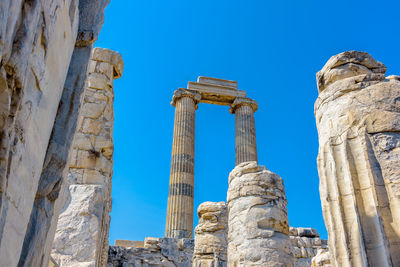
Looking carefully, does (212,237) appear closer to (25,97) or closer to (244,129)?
(25,97)

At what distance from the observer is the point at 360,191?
4285 millimetres

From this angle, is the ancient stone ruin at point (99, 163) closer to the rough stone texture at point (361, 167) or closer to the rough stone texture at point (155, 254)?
the rough stone texture at point (361, 167)

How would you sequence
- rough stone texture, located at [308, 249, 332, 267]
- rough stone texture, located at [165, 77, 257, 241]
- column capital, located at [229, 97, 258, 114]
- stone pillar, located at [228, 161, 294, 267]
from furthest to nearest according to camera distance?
1. column capital, located at [229, 97, 258, 114]
2. rough stone texture, located at [165, 77, 257, 241]
3. rough stone texture, located at [308, 249, 332, 267]
4. stone pillar, located at [228, 161, 294, 267]

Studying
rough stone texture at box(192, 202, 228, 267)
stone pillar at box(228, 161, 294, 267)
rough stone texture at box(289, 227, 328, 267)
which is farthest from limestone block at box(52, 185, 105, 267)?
rough stone texture at box(289, 227, 328, 267)

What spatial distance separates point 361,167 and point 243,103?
59.0 feet

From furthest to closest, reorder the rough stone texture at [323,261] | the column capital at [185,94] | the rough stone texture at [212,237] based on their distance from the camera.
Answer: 1. the column capital at [185,94]
2. the rough stone texture at [212,237]
3. the rough stone texture at [323,261]

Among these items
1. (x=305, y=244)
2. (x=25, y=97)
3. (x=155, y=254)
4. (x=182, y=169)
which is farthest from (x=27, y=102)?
(x=182, y=169)

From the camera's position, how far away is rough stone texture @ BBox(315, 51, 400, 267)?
4.02 metres

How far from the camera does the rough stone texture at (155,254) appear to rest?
11.3 meters

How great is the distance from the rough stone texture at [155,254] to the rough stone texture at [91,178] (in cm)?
493

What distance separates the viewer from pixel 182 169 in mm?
19609

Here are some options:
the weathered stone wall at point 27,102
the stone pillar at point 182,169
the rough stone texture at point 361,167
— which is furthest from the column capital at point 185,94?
the weathered stone wall at point 27,102

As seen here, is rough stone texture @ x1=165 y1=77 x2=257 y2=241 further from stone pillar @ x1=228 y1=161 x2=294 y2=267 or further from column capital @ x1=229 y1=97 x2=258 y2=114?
stone pillar @ x1=228 y1=161 x2=294 y2=267

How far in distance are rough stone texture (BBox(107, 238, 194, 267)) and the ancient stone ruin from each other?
7.49 ft
